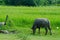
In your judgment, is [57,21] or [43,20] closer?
[43,20]

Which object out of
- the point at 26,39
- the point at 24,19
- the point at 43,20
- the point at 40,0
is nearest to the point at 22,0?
the point at 40,0

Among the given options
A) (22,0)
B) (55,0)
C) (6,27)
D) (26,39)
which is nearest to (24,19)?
(6,27)

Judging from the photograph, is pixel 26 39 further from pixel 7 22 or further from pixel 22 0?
pixel 22 0

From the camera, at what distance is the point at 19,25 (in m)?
19.1

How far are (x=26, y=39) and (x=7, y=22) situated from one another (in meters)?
8.89

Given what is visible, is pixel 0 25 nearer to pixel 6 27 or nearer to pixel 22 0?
pixel 6 27

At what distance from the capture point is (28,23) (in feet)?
64.0

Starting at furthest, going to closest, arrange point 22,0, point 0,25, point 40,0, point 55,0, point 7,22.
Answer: point 55,0, point 40,0, point 22,0, point 7,22, point 0,25

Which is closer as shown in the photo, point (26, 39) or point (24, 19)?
point (26, 39)

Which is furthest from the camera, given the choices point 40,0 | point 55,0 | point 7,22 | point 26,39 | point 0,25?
point 55,0

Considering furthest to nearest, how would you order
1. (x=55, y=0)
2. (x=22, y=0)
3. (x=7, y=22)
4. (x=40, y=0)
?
(x=55, y=0), (x=40, y=0), (x=22, y=0), (x=7, y=22)

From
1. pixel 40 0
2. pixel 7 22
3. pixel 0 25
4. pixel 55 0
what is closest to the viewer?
pixel 0 25

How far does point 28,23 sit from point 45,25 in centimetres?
427

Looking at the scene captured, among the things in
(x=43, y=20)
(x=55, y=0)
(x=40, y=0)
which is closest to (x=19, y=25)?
(x=43, y=20)
